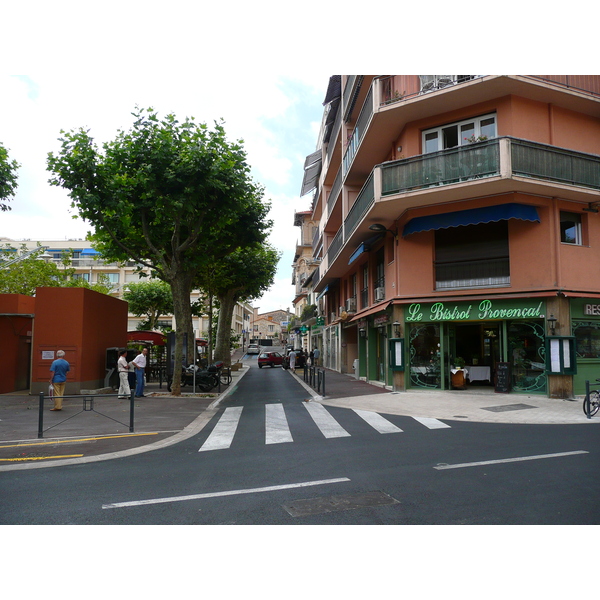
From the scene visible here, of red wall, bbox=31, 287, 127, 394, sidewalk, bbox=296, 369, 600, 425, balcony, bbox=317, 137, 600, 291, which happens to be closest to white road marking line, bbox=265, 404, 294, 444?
sidewalk, bbox=296, 369, 600, 425

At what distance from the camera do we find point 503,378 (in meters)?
15.5

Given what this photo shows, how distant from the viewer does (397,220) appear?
57.5 feet

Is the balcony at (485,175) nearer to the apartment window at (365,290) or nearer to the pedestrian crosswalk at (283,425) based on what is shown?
the apartment window at (365,290)

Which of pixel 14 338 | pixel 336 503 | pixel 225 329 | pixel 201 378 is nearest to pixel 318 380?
pixel 201 378

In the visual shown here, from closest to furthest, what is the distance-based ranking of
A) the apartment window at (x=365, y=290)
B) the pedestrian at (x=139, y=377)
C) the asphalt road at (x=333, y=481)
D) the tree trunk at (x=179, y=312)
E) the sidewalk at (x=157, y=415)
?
the asphalt road at (x=333, y=481) < the sidewalk at (x=157, y=415) < the pedestrian at (x=139, y=377) < the tree trunk at (x=179, y=312) < the apartment window at (x=365, y=290)

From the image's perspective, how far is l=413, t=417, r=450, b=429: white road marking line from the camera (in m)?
10.7

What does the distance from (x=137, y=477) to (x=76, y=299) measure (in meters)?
12.8

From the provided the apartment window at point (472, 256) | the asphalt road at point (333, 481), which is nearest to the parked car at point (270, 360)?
the apartment window at point (472, 256)

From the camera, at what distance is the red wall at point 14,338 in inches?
711

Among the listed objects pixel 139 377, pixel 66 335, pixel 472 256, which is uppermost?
pixel 472 256

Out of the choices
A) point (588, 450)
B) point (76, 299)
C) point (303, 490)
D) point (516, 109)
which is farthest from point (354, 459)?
point (76, 299)

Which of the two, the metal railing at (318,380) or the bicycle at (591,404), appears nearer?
the bicycle at (591,404)

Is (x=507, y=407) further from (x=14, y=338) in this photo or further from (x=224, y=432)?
(x=14, y=338)

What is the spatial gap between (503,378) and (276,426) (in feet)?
27.6
